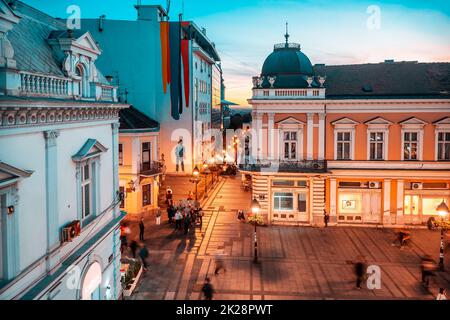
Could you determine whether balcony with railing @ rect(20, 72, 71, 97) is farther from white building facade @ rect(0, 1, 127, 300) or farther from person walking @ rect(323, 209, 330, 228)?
person walking @ rect(323, 209, 330, 228)

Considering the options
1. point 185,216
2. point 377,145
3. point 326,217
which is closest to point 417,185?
point 377,145

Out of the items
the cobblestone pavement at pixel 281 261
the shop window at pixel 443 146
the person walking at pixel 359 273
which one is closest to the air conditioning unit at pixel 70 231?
the cobblestone pavement at pixel 281 261

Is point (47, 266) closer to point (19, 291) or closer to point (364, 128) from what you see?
A: point (19, 291)

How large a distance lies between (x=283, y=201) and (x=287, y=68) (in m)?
9.53

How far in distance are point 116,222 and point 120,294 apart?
3.04 m

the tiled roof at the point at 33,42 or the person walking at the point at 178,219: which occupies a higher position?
the tiled roof at the point at 33,42

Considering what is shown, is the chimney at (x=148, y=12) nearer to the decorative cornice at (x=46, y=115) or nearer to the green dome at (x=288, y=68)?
the green dome at (x=288, y=68)

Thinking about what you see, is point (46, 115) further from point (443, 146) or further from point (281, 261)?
point (443, 146)

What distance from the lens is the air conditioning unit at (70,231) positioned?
10398mm

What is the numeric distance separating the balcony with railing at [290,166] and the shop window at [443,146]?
7520mm

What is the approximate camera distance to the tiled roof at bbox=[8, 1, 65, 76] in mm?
9672

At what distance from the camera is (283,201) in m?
29.0

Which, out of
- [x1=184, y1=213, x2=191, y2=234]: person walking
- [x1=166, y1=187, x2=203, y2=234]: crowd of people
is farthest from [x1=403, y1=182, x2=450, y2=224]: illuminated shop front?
[x1=184, y1=213, x2=191, y2=234]: person walking

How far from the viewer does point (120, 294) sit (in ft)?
53.3
